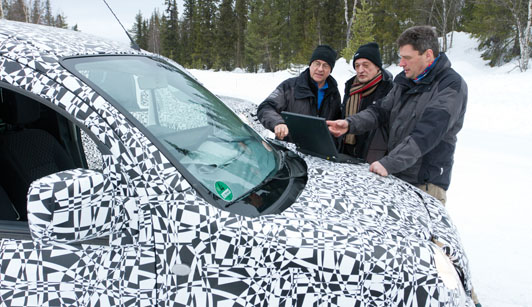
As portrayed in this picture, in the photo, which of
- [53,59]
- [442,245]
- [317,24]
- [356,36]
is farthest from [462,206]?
[317,24]

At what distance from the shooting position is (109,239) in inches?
49.3

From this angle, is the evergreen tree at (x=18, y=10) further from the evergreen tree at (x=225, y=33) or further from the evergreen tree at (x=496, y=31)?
the evergreen tree at (x=225, y=33)

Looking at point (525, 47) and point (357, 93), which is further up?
point (525, 47)

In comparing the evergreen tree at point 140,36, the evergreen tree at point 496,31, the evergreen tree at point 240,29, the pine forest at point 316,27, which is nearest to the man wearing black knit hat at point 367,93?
the evergreen tree at point 140,36

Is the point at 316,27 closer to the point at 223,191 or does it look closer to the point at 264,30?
the point at 264,30

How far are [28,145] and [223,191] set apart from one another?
149 centimetres

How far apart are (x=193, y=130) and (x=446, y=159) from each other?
5.94ft

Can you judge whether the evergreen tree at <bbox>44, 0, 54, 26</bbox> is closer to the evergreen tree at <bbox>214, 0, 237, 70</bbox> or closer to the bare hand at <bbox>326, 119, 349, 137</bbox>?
the bare hand at <bbox>326, 119, 349, 137</bbox>

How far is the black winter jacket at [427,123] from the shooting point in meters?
2.35

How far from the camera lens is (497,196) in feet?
15.1

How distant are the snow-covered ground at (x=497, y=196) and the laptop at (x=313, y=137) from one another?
1.58 meters

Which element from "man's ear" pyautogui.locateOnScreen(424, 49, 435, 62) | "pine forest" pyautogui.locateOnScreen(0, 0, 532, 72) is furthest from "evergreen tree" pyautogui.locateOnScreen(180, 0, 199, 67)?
"man's ear" pyautogui.locateOnScreen(424, 49, 435, 62)

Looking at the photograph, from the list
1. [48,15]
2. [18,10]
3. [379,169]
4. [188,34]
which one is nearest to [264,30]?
[188,34]

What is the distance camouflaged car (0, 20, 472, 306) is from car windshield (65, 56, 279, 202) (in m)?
0.01
